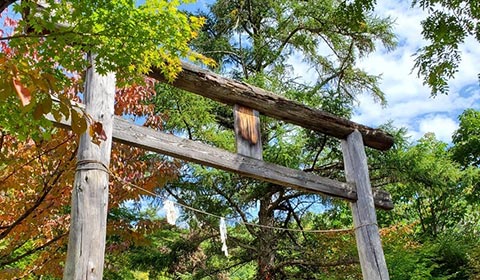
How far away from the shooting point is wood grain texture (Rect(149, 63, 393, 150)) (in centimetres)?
321

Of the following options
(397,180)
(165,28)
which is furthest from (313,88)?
(165,28)

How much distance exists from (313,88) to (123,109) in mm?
3849

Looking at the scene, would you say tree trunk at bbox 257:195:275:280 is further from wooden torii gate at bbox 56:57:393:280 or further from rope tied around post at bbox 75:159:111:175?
rope tied around post at bbox 75:159:111:175

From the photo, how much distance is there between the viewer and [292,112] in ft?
12.3

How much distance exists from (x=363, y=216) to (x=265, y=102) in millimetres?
1416

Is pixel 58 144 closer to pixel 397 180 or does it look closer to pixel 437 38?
pixel 437 38

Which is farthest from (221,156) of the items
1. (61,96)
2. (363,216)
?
(61,96)

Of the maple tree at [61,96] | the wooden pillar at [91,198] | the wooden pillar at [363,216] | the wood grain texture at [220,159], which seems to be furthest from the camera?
the wooden pillar at [363,216]

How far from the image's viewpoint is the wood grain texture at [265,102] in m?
3.21

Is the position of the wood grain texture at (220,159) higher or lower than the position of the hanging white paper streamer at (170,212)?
higher

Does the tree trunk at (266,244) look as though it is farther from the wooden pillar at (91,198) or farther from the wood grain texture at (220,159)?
the wooden pillar at (91,198)

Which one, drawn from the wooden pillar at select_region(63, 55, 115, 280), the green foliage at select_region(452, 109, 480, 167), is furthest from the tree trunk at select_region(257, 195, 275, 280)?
the green foliage at select_region(452, 109, 480, 167)

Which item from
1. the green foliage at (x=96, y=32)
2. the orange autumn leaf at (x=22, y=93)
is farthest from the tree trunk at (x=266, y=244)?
the orange autumn leaf at (x=22, y=93)

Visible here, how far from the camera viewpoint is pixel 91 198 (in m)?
2.37
